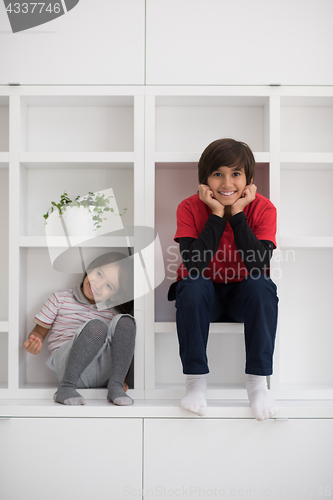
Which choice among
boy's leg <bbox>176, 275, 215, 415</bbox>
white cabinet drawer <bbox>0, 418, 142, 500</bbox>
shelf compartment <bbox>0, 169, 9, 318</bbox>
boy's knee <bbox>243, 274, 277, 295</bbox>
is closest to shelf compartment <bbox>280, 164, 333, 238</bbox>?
boy's knee <bbox>243, 274, 277, 295</bbox>

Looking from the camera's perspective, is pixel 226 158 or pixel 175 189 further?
pixel 175 189

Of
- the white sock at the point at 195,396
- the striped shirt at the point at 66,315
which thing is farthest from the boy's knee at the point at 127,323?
the white sock at the point at 195,396

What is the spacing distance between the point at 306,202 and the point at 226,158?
451mm

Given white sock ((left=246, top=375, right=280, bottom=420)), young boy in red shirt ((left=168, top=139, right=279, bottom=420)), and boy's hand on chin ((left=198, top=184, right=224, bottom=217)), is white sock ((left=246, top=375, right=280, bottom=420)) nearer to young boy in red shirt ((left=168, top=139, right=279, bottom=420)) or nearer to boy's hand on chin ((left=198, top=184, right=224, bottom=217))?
young boy in red shirt ((left=168, top=139, right=279, bottom=420))

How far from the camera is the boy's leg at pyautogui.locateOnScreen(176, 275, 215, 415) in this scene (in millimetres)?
1134

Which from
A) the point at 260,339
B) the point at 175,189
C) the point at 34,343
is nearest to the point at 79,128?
the point at 175,189

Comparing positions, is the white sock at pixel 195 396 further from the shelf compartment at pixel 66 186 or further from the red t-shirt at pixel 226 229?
→ the shelf compartment at pixel 66 186

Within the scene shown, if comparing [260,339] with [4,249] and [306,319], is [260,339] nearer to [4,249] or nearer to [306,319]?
[306,319]

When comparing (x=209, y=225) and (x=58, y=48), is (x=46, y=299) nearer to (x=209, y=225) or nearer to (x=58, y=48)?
(x=209, y=225)

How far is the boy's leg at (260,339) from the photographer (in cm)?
112

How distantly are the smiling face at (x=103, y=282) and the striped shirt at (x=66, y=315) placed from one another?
0.14 ft

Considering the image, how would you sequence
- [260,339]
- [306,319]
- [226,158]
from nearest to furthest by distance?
[260,339], [226,158], [306,319]

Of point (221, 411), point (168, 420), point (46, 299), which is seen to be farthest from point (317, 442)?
point (46, 299)

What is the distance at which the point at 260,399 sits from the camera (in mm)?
1129
